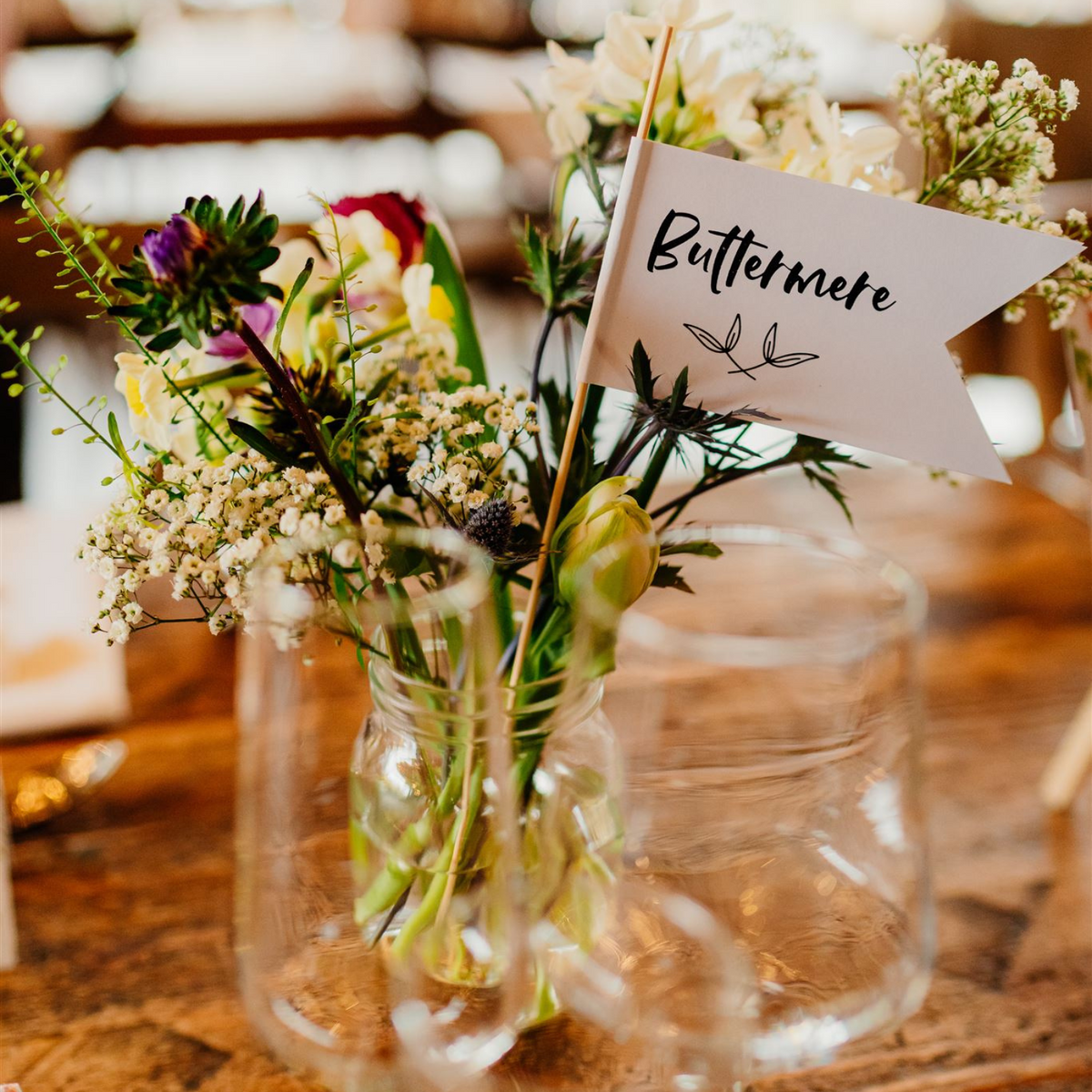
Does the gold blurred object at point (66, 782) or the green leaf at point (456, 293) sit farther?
the gold blurred object at point (66, 782)

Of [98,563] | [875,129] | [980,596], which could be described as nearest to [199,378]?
[98,563]

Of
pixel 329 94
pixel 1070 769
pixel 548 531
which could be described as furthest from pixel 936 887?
pixel 329 94

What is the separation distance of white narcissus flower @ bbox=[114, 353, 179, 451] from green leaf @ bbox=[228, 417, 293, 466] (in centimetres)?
4

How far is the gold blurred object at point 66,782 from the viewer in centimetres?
69

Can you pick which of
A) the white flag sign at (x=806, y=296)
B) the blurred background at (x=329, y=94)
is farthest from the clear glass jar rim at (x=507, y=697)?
the blurred background at (x=329, y=94)

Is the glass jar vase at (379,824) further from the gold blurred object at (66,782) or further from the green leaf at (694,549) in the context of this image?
the gold blurred object at (66,782)

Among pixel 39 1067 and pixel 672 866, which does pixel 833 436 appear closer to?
pixel 672 866

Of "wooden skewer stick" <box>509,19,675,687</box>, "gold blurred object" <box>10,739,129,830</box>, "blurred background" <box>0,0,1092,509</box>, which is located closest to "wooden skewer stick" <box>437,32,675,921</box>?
"wooden skewer stick" <box>509,19,675,687</box>

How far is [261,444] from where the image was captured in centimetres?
44

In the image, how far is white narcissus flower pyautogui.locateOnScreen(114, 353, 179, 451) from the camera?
17.5 inches

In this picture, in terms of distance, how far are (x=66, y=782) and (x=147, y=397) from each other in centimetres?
38

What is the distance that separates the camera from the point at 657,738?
47 cm

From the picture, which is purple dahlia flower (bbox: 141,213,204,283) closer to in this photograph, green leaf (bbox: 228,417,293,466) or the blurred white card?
green leaf (bbox: 228,417,293,466)

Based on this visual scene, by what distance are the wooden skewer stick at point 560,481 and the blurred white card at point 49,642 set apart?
38 centimetres
